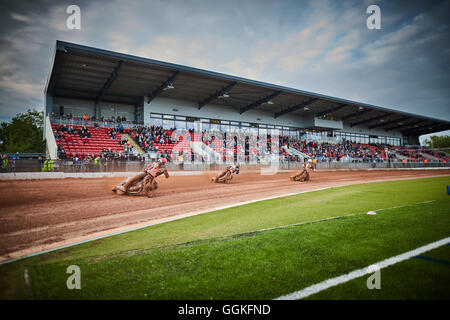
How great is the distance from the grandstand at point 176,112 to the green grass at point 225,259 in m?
18.6

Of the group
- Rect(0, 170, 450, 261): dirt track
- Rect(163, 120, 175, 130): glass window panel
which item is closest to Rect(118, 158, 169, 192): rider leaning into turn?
Rect(0, 170, 450, 261): dirt track

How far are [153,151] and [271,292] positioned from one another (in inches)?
1011

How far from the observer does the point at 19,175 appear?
48.4 ft

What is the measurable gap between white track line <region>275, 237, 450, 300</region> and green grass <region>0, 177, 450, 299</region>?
0.09 metres

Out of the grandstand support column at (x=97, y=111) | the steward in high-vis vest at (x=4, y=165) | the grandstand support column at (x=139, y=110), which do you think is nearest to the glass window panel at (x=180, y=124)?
Result: the grandstand support column at (x=139, y=110)

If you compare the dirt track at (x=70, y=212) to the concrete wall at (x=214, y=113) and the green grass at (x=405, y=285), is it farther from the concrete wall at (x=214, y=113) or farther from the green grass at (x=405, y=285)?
the concrete wall at (x=214, y=113)

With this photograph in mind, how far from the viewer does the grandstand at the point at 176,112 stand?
79.2ft

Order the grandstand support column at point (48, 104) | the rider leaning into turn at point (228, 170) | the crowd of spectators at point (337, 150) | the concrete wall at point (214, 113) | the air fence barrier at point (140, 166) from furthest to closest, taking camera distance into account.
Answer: the crowd of spectators at point (337, 150) → the concrete wall at point (214, 113) → the grandstand support column at point (48, 104) → the rider leaning into turn at point (228, 170) → the air fence barrier at point (140, 166)

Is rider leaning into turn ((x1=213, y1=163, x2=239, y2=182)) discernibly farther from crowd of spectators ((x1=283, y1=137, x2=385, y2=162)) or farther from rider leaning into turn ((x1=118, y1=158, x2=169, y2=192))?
crowd of spectators ((x1=283, y1=137, x2=385, y2=162))

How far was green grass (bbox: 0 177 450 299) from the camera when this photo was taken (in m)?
2.72

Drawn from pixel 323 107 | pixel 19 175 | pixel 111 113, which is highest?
pixel 323 107

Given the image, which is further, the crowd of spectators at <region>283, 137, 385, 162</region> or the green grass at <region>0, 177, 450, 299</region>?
the crowd of spectators at <region>283, 137, 385, 162</region>
